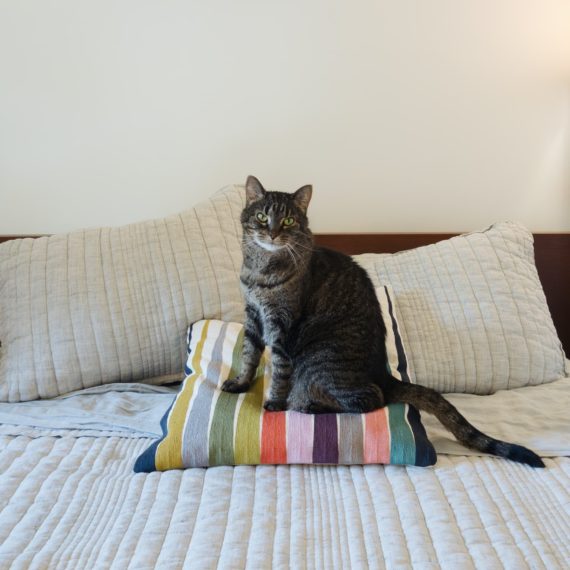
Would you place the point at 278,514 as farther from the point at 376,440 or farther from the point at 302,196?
the point at 302,196

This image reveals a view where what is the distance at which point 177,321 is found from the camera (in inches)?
49.7

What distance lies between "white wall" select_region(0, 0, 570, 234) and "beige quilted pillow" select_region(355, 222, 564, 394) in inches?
13.9

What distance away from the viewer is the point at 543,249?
1665 mm

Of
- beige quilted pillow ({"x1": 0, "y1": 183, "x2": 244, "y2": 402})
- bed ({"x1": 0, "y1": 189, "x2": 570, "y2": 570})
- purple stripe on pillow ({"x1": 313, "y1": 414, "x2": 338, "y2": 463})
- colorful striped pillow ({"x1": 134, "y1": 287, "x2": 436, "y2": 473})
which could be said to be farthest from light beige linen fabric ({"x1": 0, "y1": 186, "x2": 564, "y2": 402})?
purple stripe on pillow ({"x1": 313, "y1": 414, "x2": 338, "y2": 463})

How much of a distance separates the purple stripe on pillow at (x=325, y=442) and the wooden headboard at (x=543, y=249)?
0.79m

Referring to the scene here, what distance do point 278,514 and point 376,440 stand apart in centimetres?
25

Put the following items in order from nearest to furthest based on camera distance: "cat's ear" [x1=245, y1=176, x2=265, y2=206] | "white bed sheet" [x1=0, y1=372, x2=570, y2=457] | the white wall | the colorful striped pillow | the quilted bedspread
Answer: the quilted bedspread, the colorful striped pillow, "white bed sheet" [x1=0, y1=372, x2=570, y2=457], "cat's ear" [x1=245, y1=176, x2=265, y2=206], the white wall

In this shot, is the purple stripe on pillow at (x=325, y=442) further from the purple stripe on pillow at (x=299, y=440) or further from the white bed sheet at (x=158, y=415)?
the white bed sheet at (x=158, y=415)

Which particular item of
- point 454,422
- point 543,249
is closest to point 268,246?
point 454,422

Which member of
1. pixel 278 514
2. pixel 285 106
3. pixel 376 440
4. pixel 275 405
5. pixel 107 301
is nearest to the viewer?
pixel 278 514

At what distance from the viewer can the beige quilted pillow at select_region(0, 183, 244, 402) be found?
47.1 inches

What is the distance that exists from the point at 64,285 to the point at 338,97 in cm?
105

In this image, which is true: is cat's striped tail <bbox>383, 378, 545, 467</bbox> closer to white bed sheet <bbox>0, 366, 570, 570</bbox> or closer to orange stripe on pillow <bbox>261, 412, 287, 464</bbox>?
white bed sheet <bbox>0, 366, 570, 570</bbox>

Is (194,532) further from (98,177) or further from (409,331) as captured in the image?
(98,177)
